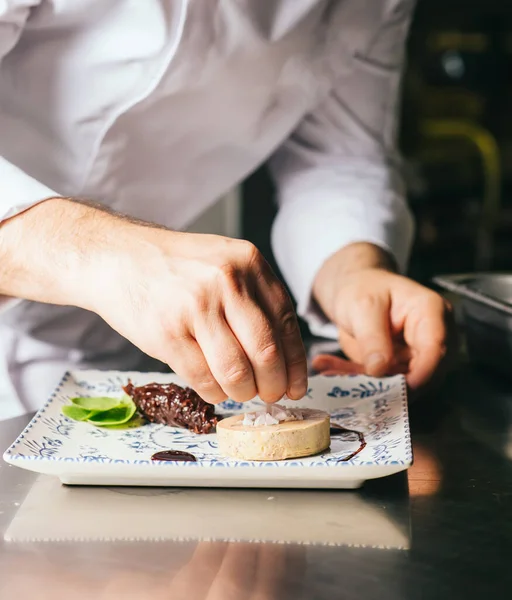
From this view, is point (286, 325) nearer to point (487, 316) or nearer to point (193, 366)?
point (193, 366)

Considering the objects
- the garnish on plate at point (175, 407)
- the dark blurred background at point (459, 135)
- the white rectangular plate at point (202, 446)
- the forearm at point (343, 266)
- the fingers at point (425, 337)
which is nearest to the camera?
the white rectangular plate at point (202, 446)

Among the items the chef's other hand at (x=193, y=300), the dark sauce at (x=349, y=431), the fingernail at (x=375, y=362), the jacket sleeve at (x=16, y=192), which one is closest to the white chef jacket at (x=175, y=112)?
the jacket sleeve at (x=16, y=192)

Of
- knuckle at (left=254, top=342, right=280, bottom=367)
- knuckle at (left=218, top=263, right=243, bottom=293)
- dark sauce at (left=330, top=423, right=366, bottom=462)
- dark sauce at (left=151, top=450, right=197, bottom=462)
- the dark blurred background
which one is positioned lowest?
the dark blurred background

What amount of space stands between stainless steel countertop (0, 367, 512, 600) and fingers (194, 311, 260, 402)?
4.7 inches

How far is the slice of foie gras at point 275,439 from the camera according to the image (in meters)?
0.98

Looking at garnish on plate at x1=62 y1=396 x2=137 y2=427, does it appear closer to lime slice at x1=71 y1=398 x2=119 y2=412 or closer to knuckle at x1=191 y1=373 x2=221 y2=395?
lime slice at x1=71 y1=398 x2=119 y2=412

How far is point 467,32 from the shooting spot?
4.71 meters

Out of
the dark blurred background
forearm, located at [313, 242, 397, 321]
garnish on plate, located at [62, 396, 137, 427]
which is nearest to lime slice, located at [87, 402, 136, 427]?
garnish on plate, located at [62, 396, 137, 427]

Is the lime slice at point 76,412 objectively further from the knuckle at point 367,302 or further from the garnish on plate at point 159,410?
the knuckle at point 367,302

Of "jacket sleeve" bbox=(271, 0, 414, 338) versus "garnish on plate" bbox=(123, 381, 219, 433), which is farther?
"jacket sleeve" bbox=(271, 0, 414, 338)

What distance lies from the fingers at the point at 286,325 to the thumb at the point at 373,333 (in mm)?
330

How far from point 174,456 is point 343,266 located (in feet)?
2.21

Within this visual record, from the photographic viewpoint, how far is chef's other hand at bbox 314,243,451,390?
1.32m

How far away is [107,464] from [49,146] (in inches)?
27.2
